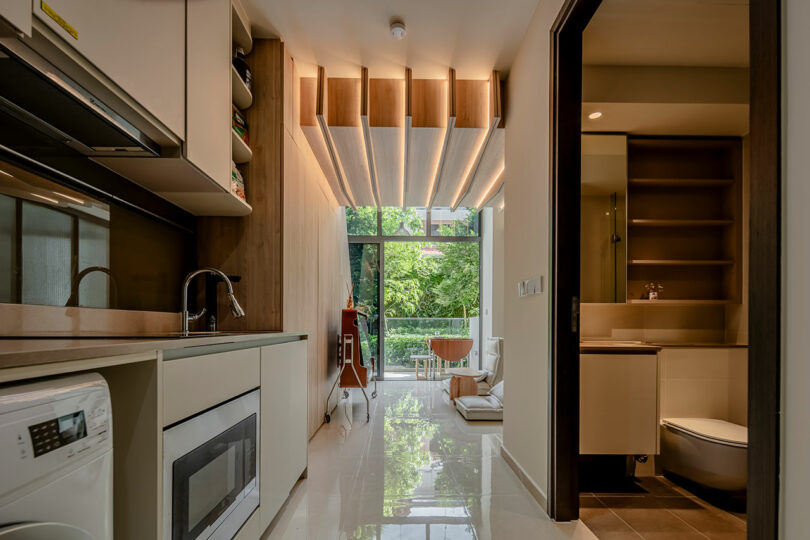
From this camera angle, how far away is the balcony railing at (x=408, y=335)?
6664 millimetres

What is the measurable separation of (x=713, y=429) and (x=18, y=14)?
11.0 feet

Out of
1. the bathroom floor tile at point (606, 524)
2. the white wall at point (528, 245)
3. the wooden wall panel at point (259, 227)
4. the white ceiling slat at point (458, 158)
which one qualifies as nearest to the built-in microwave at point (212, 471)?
the wooden wall panel at point (259, 227)

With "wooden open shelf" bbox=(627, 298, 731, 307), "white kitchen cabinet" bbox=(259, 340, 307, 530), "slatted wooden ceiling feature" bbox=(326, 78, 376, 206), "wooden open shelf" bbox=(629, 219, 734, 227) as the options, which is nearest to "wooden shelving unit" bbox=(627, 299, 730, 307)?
"wooden open shelf" bbox=(627, 298, 731, 307)

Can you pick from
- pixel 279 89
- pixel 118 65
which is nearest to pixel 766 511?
pixel 118 65

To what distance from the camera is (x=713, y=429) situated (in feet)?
7.93

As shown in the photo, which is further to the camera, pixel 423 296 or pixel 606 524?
pixel 423 296

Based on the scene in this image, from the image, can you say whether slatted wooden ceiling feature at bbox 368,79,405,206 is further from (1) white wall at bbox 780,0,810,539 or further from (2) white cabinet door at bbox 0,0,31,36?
(1) white wall at bbox 780,0,810,539

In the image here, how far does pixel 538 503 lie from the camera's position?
2260 millimetres

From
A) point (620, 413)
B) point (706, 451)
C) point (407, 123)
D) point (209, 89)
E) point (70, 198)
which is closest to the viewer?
point (70, 198)

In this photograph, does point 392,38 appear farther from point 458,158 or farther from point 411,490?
point 411,490

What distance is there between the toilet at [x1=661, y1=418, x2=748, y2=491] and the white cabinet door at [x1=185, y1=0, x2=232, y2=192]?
2880 mm

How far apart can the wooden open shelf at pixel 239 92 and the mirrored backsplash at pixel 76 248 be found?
84 centimetres

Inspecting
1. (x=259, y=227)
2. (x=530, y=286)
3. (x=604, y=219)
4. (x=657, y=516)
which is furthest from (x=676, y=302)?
(x=259, y=227)

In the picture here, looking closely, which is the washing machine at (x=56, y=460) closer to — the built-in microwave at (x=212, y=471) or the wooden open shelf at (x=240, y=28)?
the built-in microwave at (x=212, y=471)
